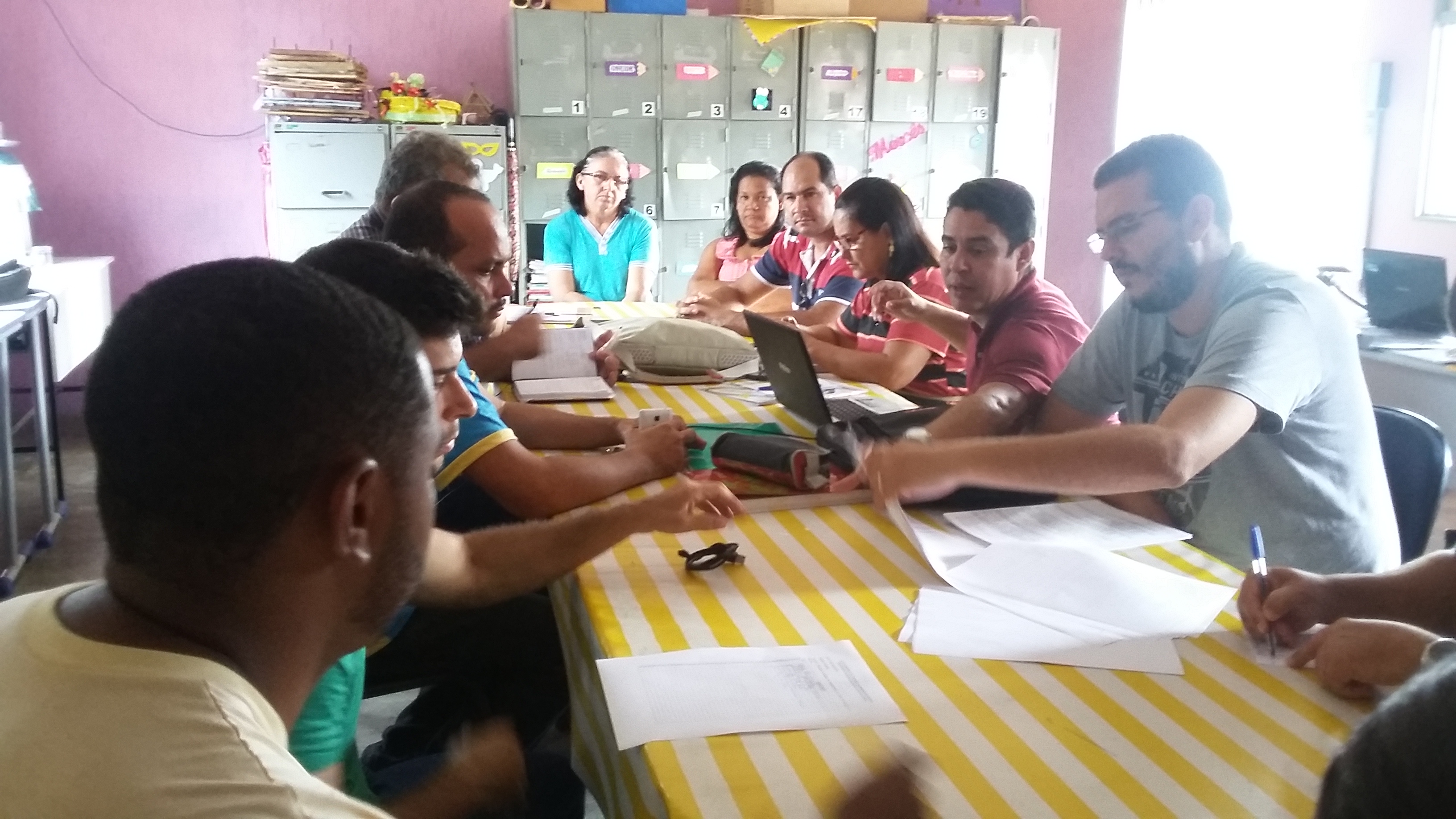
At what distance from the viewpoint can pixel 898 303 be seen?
2.68m

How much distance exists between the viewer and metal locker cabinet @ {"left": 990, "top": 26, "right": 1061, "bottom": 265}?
5.73 meters

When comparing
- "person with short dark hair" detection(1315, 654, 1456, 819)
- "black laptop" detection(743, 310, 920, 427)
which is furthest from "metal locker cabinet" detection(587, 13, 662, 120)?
"person with short dark hair" detection(1315, 654, 1456, 819)

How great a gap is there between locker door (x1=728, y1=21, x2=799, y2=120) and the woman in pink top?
1.05m

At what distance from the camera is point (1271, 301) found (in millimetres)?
1567

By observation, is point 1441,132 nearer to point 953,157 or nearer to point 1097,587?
point 953,157

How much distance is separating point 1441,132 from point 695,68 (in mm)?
3380

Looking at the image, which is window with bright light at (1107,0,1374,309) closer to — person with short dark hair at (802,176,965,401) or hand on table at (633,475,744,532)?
person with short dark hair at (802,176,965,401)

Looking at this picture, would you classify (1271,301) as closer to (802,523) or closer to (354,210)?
(802,523)

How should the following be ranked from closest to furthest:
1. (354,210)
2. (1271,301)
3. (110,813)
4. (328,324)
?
(110,813) → (328,324) → (1271,301) → (354,210)

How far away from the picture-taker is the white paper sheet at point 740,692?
3.22 feet

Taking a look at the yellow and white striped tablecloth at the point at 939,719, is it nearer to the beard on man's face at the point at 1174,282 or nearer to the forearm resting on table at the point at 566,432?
the beard on man's face at the point at 1174,282

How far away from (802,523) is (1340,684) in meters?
0.73

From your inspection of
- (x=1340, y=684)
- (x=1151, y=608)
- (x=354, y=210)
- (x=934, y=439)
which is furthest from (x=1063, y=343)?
(x=354, y=210)

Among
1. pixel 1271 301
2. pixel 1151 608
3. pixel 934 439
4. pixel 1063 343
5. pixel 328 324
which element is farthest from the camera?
pixel 1063 343
